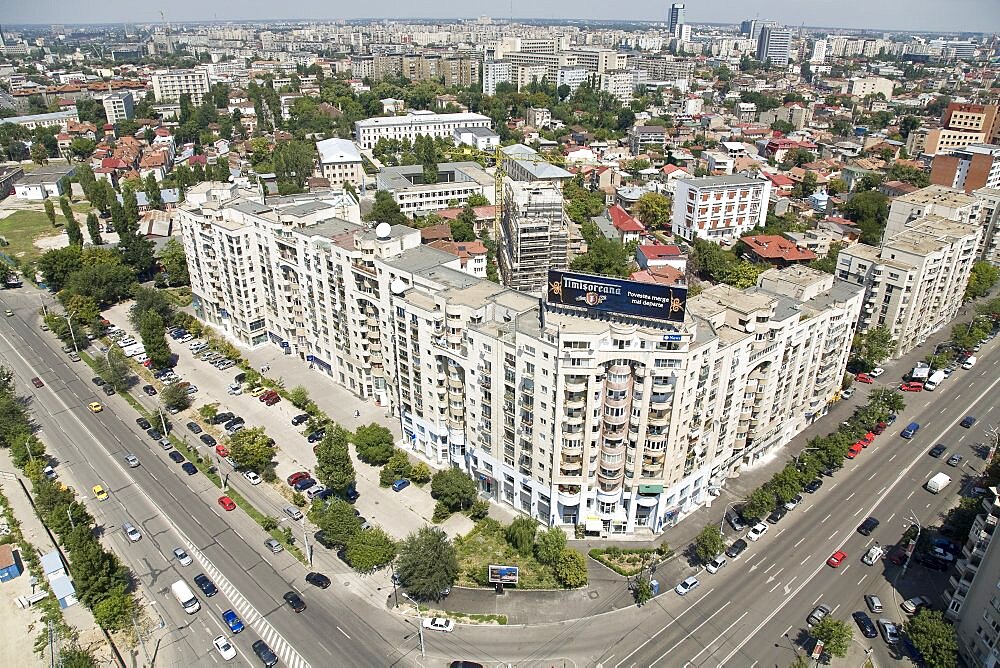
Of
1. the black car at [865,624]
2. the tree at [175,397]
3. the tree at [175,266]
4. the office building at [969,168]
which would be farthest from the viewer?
the office building at [969,168]

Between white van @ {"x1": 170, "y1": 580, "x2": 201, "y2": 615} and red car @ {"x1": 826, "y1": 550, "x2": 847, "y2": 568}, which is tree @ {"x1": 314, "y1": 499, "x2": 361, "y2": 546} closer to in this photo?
white van @ {"x1": 170, "y1": 580, "x2": 201, "y2": 615}

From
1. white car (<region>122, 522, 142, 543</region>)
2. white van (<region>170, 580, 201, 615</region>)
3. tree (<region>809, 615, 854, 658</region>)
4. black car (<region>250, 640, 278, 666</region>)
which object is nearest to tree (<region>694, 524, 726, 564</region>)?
tree (<region>809, 615, 854, 658</region>)

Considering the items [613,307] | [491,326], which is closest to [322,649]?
[491,326]

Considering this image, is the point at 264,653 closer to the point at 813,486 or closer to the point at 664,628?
the point at 664,628

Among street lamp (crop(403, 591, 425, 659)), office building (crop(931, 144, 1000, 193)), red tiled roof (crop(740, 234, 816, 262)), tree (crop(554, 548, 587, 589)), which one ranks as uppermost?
office building (crop(931, 144, 1000, 193))

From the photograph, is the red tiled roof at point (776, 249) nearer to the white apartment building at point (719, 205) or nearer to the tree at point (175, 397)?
the white apartment building at point (719, 205)

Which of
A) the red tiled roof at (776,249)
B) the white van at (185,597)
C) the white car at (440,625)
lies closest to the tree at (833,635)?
the white car at (440,625)

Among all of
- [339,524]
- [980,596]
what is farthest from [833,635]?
[339,524]
